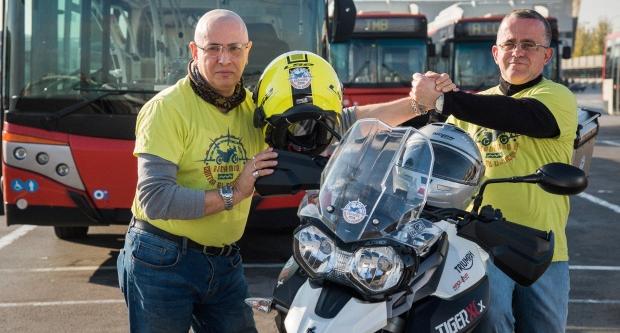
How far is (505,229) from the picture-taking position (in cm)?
248

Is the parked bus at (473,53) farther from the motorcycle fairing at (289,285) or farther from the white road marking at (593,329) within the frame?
the motorcycle fairing at (289,285)

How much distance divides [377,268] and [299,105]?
80cm

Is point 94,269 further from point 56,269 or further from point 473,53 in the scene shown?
point 473,53

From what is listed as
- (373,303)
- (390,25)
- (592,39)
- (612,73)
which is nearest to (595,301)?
(373,303)

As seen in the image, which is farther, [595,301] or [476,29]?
[476,29]

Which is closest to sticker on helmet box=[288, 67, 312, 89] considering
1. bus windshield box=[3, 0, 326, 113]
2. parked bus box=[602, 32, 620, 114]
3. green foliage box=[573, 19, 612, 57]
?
bus windshield box=[3, 0, 326, 113]

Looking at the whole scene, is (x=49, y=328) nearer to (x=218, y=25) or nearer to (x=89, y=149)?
(x=89, y=149)

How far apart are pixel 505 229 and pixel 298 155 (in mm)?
659

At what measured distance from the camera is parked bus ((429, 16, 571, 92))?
52.1 feet

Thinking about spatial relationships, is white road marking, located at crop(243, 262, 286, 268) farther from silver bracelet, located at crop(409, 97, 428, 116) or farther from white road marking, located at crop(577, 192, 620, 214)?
white road marking, located at crop(577, 192, 620, 214)

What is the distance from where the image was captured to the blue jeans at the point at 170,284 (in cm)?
330

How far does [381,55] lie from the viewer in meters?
15.6

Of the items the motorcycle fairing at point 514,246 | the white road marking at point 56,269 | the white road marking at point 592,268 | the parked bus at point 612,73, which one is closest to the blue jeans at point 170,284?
the motorcycle fairing at point 514,246

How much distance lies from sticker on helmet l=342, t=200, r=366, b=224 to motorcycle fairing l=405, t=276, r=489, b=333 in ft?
A: 0.94
